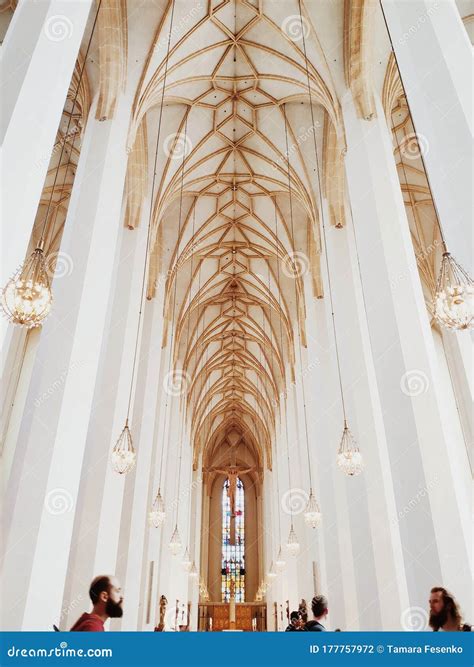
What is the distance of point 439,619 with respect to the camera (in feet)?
10.5

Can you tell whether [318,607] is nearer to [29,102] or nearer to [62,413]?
[62,413]

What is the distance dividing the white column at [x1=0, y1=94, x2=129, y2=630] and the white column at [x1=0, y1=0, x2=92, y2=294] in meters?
2.37

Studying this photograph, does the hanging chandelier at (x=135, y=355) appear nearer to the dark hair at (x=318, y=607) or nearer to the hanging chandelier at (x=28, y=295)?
the hanging chandelier at (x=28, y=295)

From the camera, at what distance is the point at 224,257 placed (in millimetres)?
18594

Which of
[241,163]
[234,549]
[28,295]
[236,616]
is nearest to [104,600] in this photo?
[28,295]

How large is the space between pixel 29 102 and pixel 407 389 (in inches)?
224

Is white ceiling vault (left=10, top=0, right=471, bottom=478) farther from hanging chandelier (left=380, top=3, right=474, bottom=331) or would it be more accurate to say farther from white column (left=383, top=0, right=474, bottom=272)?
hanging chandelier (left=380, top=3, right=474, bottom=331)

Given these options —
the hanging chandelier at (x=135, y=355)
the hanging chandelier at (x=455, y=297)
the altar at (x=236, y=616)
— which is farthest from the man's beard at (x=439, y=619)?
the altar at (x=236, y=616)

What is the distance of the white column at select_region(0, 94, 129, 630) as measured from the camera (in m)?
5.44

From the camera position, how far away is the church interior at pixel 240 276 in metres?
5.16

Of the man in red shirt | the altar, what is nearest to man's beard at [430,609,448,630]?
the man in red shirt
